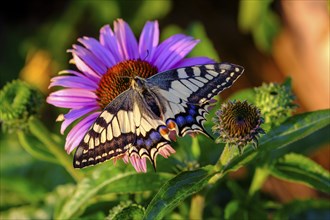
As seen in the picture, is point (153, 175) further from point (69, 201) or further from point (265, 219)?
point (265, 219)

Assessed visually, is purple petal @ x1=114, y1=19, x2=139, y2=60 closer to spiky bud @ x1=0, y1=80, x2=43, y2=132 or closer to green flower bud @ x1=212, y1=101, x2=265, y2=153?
spiky bud @ x1=0, y1=80, x2=43, y2=132

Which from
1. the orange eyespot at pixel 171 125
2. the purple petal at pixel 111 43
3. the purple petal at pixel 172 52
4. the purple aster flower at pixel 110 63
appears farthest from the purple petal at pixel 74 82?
the orange eyespot at pixel 171 125

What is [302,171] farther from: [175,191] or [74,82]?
[74,82]

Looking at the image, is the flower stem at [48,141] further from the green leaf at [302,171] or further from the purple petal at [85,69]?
the green leaf at [302,171]

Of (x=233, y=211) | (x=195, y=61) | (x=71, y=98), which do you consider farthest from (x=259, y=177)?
(x=71, y=98)

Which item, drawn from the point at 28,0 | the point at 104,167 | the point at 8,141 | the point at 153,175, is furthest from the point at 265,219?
the point at 28,0

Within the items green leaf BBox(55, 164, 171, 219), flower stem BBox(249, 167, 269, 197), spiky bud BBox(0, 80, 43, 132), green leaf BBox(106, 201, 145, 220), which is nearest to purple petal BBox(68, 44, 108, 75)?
spiky bud BBox(0, 80, 43, 132)
